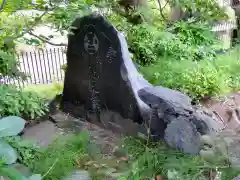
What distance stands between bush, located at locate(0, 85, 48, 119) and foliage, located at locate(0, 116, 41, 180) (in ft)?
9.34

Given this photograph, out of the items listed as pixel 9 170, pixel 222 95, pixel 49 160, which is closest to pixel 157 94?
pixel 49 160

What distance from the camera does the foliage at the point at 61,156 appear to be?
2869mm

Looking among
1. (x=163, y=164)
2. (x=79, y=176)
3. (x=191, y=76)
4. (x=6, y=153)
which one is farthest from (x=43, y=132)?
(x=6, y=153)

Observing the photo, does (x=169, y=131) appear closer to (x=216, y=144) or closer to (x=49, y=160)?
(x=49, y=160)

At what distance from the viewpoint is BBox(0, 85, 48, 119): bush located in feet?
11.5

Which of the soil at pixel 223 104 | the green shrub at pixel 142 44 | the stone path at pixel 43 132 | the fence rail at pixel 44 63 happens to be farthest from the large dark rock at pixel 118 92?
the fence rail at pixel 44 63

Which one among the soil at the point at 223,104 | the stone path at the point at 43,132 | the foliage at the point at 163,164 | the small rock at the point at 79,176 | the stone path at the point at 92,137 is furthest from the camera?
the soil at the point at 223,104

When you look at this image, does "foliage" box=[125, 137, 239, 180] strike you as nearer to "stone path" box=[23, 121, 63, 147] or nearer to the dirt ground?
"stone path" box=[23, 121, 63, 147]

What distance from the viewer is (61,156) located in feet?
10.4

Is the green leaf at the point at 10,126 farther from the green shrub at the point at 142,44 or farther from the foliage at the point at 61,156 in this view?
the green shrub at the point at 142,44

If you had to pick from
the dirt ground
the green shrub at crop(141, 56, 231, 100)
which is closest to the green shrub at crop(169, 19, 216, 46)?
the green shrub at crop(141, 56, 231, 100)

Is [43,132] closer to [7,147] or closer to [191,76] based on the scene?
[191,76]

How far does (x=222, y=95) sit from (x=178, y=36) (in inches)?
81.4

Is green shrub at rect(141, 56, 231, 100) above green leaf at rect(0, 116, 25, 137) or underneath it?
underneath
